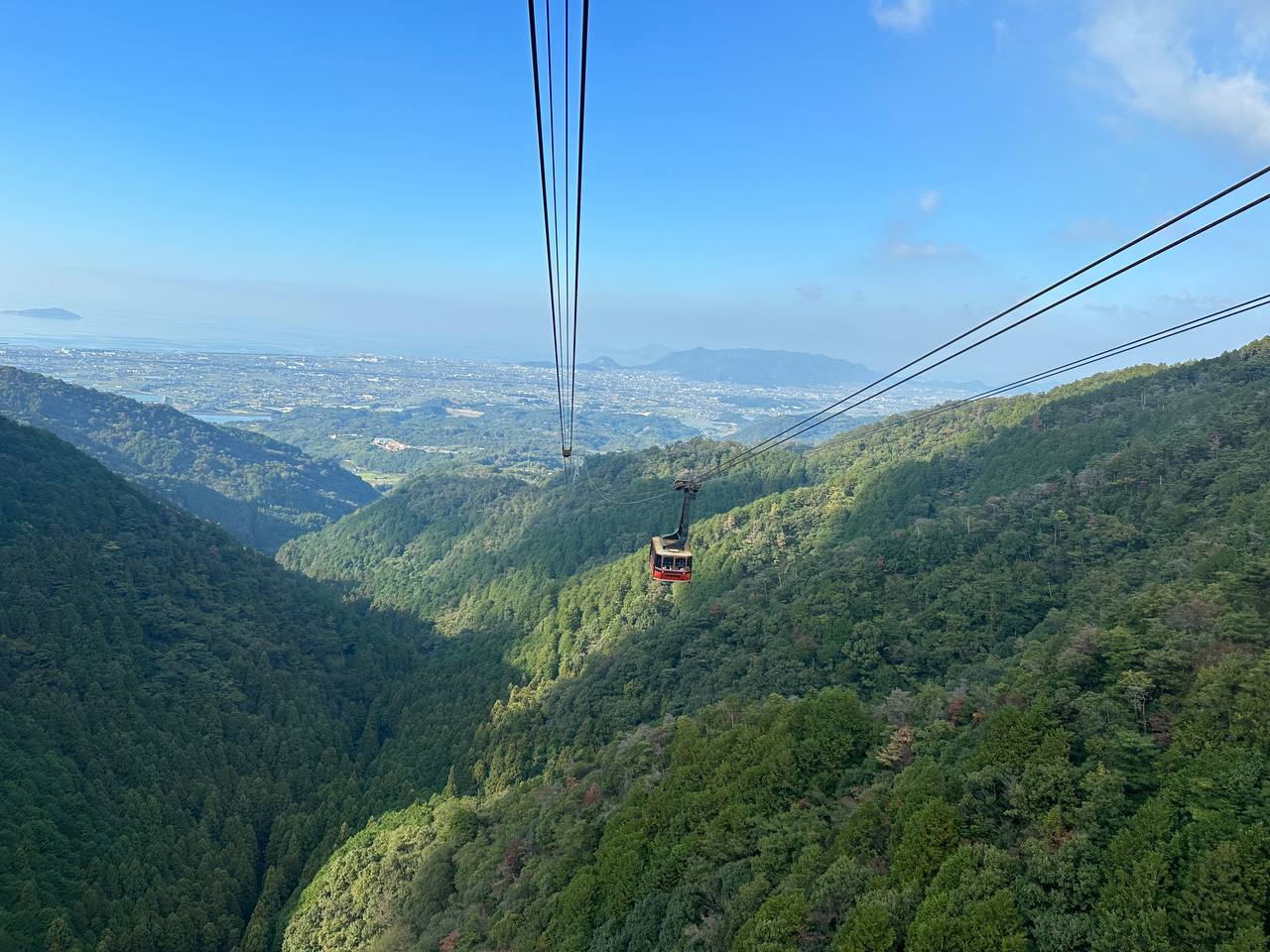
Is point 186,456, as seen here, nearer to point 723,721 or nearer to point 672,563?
point 672,563

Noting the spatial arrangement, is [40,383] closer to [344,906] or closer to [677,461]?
[677,461]

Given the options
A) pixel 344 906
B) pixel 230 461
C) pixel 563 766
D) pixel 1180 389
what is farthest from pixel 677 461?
pixel 230 461

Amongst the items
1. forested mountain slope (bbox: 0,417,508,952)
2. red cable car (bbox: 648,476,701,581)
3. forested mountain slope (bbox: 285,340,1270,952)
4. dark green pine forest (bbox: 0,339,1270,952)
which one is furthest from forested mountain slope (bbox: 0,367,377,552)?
red cable car (bbox: 648,476,701,581)

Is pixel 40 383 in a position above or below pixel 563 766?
above

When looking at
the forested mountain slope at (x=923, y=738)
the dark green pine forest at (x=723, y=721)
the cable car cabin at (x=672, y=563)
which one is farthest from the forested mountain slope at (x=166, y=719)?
the cable car cabin at (x=672, y=563)

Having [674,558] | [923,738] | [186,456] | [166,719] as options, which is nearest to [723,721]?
[674,558]

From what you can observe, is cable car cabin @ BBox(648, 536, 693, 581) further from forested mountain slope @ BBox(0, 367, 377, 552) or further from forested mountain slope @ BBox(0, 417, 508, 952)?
forested mountain slope @ BBox(0, 367, 377, 552)
